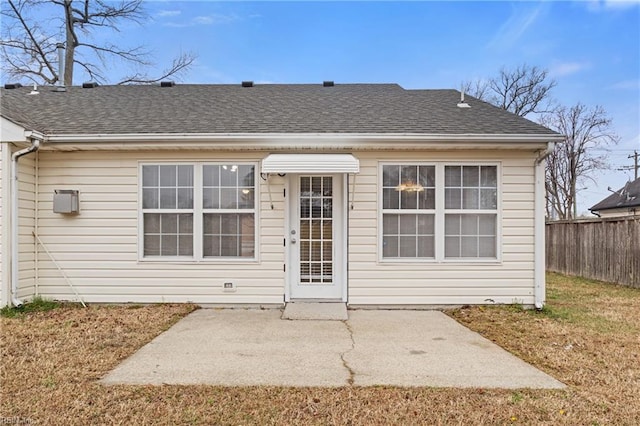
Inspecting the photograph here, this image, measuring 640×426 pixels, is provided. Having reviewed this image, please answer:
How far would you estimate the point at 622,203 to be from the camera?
21.0 meters

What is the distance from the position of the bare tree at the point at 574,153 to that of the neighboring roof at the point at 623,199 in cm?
163

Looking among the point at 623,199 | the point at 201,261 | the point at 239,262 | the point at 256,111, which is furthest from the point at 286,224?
the point at 623,199

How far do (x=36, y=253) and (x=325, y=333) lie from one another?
503 cm

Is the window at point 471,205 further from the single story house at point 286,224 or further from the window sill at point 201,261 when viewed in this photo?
the window sill at point 201,261

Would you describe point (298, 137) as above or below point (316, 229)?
above

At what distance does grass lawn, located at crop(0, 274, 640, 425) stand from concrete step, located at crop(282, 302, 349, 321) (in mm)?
1928

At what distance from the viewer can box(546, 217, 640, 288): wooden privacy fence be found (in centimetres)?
Result: 880

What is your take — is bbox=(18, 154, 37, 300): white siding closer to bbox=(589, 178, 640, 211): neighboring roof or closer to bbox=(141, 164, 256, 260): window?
bbox=(141, 164, 256, 260): window

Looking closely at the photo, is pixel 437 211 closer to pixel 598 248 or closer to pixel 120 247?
pixel 120 247

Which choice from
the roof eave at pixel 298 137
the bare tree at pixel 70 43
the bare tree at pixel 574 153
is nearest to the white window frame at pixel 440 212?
the roof eave at pixel 298 137

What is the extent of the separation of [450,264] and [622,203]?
2068cm

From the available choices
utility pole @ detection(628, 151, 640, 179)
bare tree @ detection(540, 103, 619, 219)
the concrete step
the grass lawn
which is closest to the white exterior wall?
the concrete step

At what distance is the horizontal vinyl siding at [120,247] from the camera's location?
6336 millimetres

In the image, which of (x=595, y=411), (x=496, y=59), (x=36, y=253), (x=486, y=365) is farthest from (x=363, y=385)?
(x=496, y=59)
